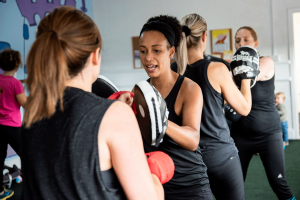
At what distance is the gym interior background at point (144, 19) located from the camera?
163 inches

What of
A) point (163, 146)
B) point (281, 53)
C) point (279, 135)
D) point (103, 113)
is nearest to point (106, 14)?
point (281, 53)

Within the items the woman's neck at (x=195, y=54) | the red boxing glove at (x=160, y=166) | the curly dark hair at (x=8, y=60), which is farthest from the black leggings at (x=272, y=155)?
the curly dark hair at (x=8, y=60)

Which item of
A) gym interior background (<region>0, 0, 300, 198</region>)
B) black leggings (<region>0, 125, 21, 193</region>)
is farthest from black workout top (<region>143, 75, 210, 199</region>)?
gym interior background (<region>0, 0, 300, 198</region>)

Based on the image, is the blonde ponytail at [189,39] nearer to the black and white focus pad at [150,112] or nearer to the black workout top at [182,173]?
the black workout top at [182,173]

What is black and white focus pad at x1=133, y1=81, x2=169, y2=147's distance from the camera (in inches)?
37.2

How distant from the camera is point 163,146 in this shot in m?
1.30

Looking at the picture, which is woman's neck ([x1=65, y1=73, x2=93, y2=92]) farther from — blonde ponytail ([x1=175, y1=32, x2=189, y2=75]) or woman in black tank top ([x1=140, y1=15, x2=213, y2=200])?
blonde ponytail ([x1=175, y1=32, x2=189, y2=75])

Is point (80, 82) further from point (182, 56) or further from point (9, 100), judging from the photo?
point (9, 100)

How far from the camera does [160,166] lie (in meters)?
0.87

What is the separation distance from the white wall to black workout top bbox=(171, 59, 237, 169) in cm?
396

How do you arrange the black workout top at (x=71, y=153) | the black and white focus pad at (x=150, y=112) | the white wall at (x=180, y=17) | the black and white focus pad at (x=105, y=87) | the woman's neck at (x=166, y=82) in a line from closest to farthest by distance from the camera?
the black workout top at (x=71, y=153), the black and white focus pad at (x=150, y=112), the black and white focus pad at (x=105, y=87), the woman's neck at (x=166, y=82), the white wall at (x=180, y=17)

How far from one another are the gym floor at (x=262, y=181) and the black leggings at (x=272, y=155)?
0.89 meters

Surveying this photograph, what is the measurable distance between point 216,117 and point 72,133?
106 cm

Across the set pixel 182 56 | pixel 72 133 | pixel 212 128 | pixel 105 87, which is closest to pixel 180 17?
pixel 182 56
